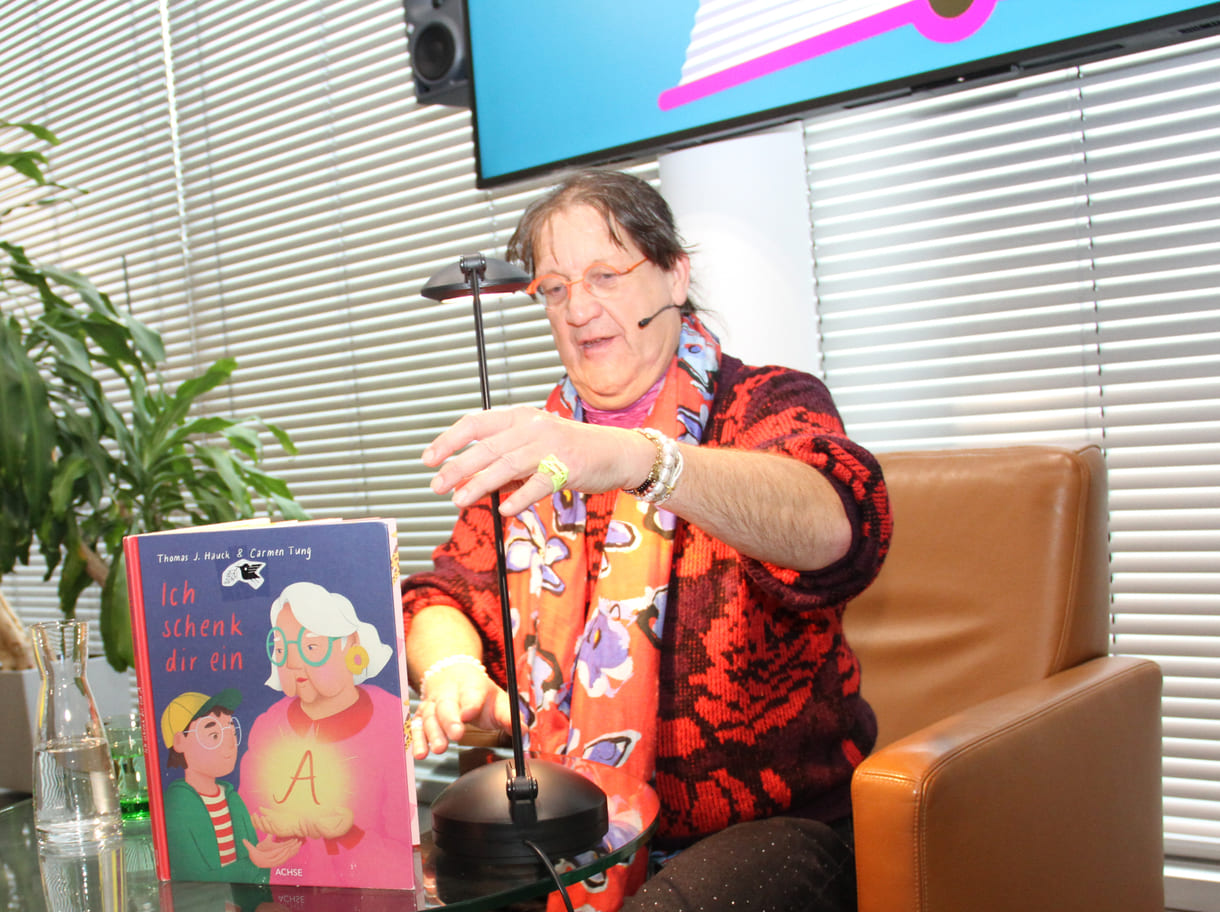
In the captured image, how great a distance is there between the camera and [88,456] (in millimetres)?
2490

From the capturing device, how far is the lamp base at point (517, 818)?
86 cm

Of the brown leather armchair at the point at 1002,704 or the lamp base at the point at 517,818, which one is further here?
the brown leather armchair at the point at 1002,704

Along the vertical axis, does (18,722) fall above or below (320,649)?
below

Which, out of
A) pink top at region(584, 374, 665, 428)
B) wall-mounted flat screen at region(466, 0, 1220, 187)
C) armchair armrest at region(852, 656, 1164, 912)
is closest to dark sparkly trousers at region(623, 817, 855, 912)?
armchair armrest at region(852, 656, 1164, 912)

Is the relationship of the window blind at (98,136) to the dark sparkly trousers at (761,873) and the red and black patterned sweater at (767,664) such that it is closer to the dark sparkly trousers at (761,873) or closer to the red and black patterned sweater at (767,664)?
the red and black patterned sweater at (767,664)

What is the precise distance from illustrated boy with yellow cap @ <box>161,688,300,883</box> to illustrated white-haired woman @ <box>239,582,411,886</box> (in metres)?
0.02

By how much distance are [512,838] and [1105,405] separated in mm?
1401

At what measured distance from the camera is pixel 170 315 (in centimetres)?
350

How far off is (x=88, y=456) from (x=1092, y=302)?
86.8 inches

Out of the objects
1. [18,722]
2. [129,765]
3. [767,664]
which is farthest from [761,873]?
[18,722]

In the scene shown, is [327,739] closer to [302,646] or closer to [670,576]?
[302,646]

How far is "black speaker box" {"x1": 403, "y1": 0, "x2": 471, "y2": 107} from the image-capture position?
2.16 meters

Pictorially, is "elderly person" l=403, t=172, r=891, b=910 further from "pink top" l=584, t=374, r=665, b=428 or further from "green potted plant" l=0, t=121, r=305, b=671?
"green potted plant" l=0, t=121, r=305, b=671

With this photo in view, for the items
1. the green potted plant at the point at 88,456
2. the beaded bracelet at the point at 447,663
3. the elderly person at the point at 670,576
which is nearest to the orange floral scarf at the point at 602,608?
the elderly person at the point at 670,576
